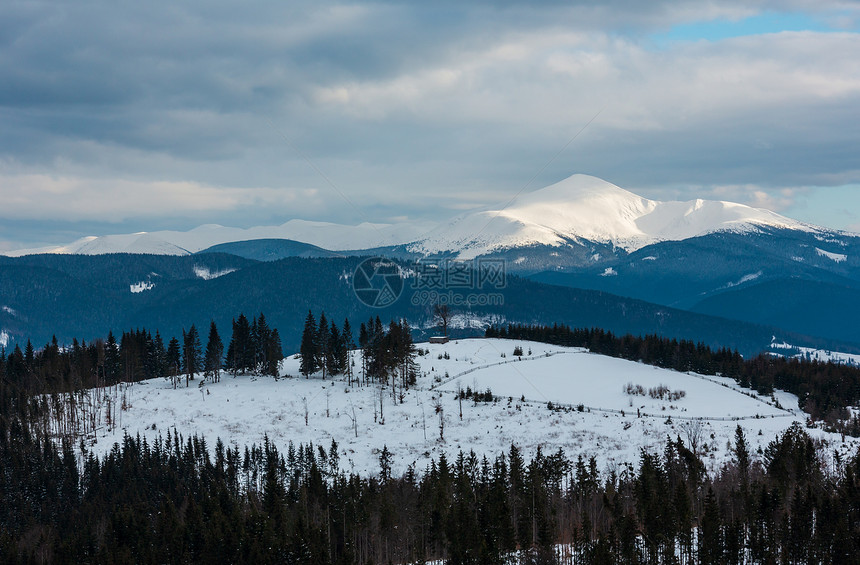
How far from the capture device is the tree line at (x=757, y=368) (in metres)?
112

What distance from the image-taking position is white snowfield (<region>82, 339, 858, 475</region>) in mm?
93625

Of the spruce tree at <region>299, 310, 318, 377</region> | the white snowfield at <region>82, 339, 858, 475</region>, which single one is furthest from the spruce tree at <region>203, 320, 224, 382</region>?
the spruce tree at <region>299, 310, 318, 377</region>

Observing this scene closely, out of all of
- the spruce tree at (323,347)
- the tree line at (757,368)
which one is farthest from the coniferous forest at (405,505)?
the spruce tree at (323,347)

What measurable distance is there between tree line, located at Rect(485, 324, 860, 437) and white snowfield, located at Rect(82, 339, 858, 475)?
12.3ft

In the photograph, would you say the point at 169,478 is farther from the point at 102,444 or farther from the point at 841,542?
the point at 841,542

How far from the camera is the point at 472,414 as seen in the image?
10488 centimetres

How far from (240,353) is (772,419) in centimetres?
8863

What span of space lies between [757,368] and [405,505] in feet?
288

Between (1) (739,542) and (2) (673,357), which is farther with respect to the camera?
(2) (673,357)

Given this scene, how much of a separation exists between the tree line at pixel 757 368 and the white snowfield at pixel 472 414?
3735mm

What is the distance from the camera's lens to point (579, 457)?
8356cm

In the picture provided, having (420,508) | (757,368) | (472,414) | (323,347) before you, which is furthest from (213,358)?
(757,368)

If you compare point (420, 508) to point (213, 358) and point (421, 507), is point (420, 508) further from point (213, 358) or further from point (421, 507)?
point (213, 358)

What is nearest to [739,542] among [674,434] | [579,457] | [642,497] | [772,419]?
[642,497]
